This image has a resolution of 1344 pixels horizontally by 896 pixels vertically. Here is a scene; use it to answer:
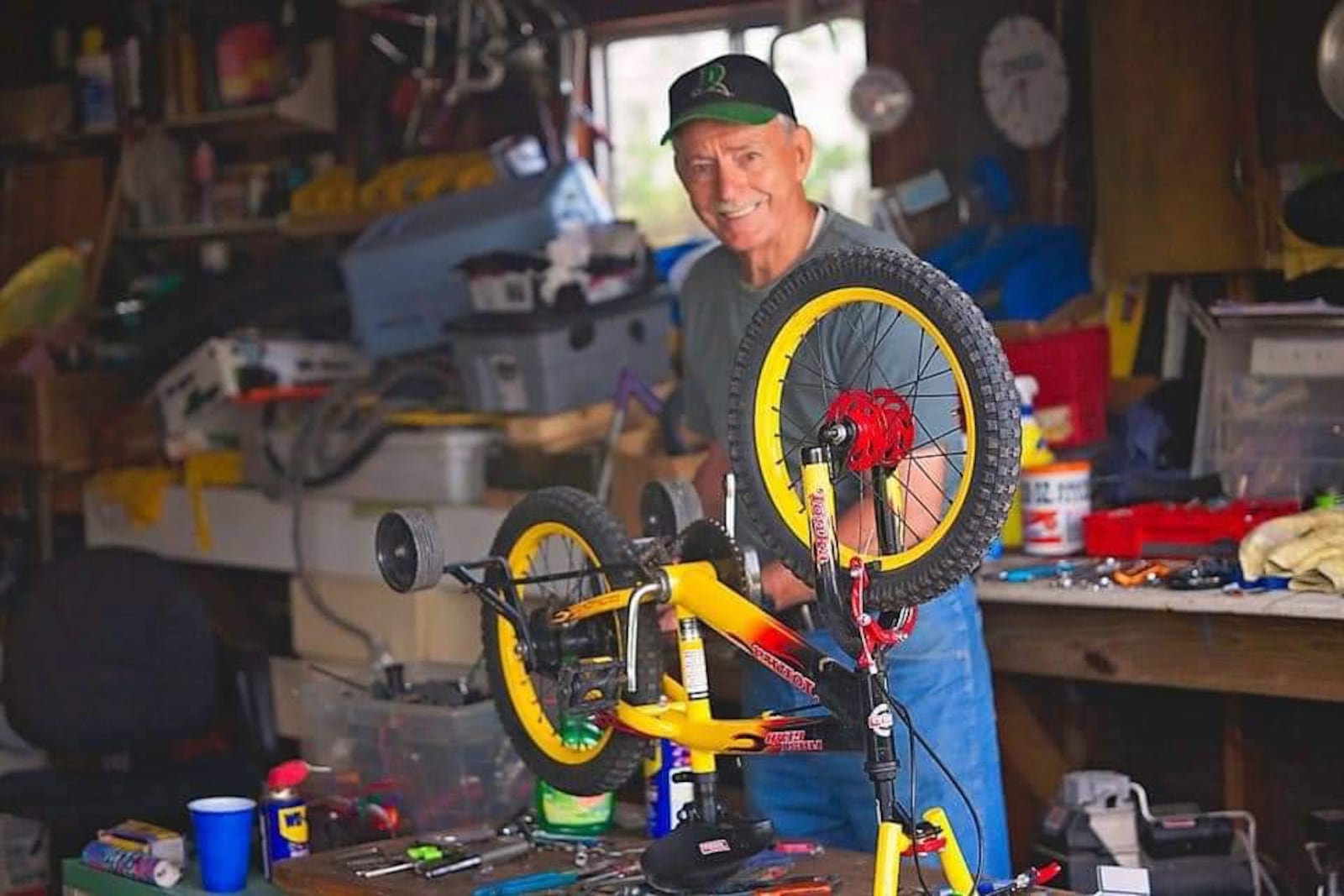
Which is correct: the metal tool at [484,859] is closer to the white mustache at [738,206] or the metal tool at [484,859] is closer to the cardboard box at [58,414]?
the white mustache at [738,206]

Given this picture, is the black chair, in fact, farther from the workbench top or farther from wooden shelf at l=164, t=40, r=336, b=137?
wooden shelf at l=164, t=40, r=336, b=137

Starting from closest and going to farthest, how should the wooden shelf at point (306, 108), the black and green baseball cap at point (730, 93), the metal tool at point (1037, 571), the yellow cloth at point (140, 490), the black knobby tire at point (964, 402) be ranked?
the black knobby tire at point (964, 402) < the black and green baseball cap at point (730, 93) < the metal tool at point (1037, 571) < the yellow cloth at point (140, 490) < the wooden shelf at point (306, 108)

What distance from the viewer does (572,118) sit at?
517 cm

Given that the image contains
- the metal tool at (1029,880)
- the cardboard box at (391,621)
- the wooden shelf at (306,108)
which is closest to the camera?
the metal tool at (1029,880)

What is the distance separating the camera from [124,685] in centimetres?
416

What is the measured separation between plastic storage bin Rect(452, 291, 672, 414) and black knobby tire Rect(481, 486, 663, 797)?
172 cm

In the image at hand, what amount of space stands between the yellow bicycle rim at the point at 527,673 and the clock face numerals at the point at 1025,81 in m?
2.10

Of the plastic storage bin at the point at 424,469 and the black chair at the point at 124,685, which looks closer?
the black chair at the point at 124,685

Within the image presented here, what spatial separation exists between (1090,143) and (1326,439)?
0.91m

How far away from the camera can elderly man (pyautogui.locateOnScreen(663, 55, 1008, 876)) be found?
255 centimetres

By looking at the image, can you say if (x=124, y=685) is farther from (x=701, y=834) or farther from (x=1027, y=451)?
(x=701, y=834)

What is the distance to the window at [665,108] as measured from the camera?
478 cm

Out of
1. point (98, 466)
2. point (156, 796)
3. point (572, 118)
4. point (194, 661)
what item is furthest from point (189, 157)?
point (156, 796)

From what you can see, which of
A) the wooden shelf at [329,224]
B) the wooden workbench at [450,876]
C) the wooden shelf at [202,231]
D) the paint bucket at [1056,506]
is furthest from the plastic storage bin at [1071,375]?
the wooden shelf at [202,231]
